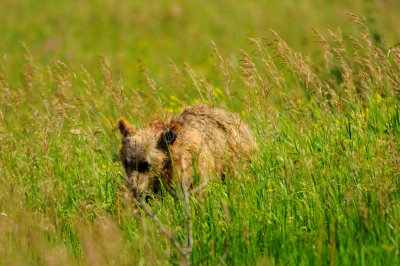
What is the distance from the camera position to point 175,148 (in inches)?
253

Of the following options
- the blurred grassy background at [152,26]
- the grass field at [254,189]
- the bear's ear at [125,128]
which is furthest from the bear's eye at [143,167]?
the blurred grassy background at [152,26]

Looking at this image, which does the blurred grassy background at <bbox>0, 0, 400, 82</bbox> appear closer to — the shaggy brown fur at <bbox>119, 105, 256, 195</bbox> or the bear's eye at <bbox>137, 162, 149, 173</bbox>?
the shaggy brown fur at <bbox>119, 105, 256, 195</bbox>

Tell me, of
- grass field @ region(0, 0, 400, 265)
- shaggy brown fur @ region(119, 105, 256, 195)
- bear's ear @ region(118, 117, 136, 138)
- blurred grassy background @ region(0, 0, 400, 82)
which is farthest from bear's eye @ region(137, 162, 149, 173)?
blurred grassy background @ region(0, 0, 400, 82)

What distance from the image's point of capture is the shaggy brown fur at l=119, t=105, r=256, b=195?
6109 millimetres

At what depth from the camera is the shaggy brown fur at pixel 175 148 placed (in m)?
6.11

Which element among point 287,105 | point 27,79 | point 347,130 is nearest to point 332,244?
point 347,130

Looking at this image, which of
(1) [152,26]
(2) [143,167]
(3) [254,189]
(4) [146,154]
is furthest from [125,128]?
(1) [152,26]

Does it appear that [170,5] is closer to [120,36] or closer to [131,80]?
[120,36]

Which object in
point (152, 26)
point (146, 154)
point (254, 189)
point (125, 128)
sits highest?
point (254, 189)

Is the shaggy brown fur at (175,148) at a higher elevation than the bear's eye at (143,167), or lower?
higher

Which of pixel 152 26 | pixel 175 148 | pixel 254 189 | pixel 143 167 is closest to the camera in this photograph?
pixel 254 189

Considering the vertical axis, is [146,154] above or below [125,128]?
below

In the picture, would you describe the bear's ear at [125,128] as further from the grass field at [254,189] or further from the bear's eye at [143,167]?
the bear's eye at [143,167]

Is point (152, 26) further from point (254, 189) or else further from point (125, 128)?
point (254, 189)
